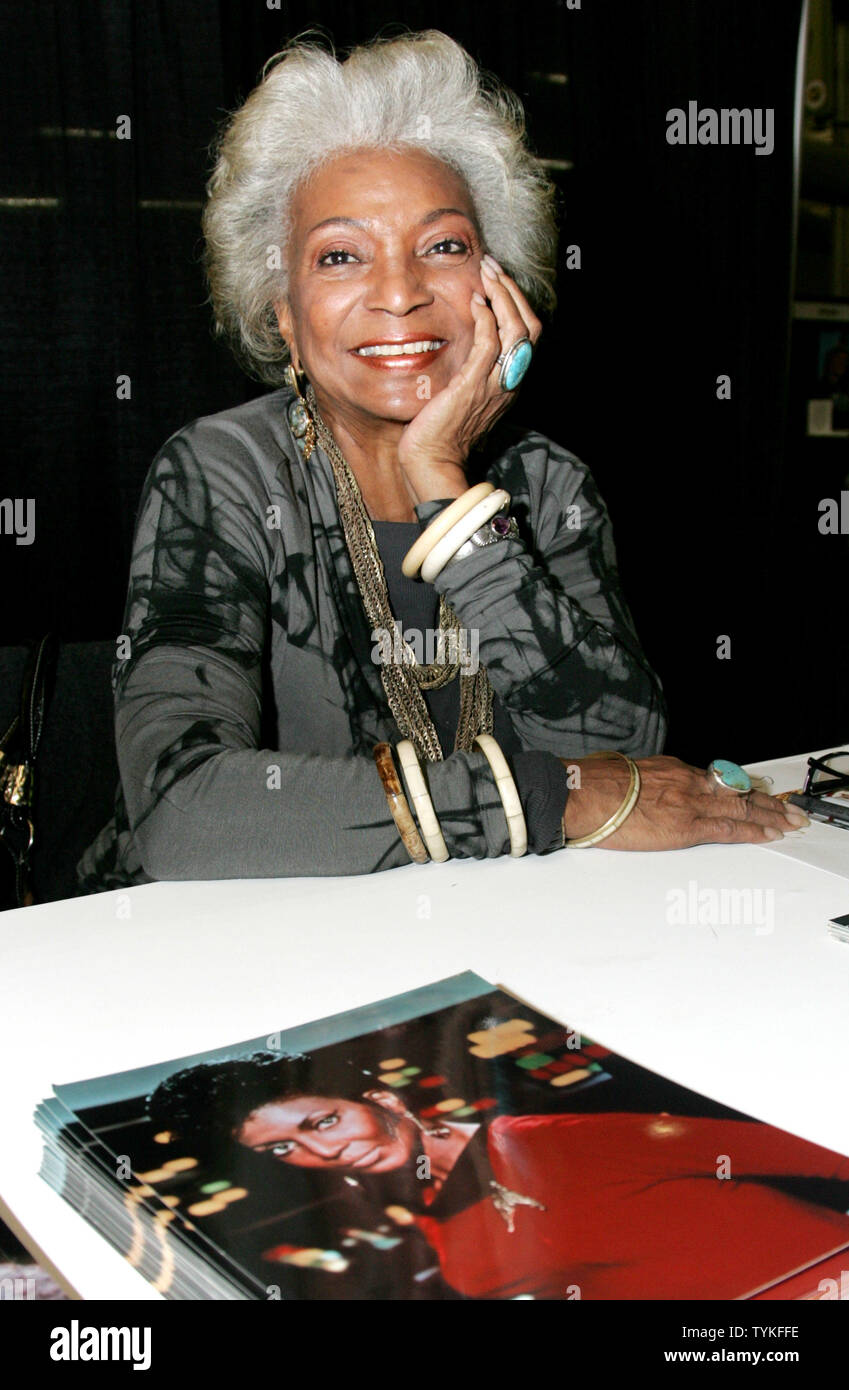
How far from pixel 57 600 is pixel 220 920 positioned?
1954mm

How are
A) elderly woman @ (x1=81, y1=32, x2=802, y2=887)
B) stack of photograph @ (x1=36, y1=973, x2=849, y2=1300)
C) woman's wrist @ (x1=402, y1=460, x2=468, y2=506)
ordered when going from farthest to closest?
woman's wrist @ (x1=402, y1=460, x2=468, y2=506)
elderly woman @ (x1=81, y1=32, x2=802, y2=887)
stack of photograph @ (x1=36, y1=973, x2=849, y2=1300)

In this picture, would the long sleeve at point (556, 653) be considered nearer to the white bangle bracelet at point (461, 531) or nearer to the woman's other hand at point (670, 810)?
the white bangle bracelet at point (461, 531)

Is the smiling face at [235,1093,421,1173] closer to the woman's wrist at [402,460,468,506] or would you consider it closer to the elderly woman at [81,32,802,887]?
the elderly woman at [81,32,802,887]

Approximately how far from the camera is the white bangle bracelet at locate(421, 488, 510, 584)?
1361 millimetres

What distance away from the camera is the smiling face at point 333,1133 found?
2.08ft

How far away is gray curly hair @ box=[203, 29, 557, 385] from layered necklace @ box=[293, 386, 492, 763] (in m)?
0.26

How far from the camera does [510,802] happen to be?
3.52 feet

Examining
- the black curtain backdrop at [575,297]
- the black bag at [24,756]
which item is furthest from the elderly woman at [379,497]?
the black curtain backdrop at [575,297]

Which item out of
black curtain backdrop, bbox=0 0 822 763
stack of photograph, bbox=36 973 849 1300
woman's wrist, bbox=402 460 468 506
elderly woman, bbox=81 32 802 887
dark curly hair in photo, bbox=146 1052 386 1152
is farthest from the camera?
black curtain backdrop, bbox=0 0 822 763

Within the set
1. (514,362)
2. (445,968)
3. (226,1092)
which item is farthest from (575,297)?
(226,1092)

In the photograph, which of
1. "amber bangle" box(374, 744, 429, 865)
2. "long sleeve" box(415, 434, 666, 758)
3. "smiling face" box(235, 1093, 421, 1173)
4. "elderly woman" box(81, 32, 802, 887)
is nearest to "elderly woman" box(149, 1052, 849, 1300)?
"smiling face" box(235, 1093, 421, 1173)

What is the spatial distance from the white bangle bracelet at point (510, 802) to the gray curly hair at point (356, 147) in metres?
0.88

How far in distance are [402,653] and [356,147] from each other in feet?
2.12

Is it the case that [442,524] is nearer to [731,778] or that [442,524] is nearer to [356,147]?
[731,778]
